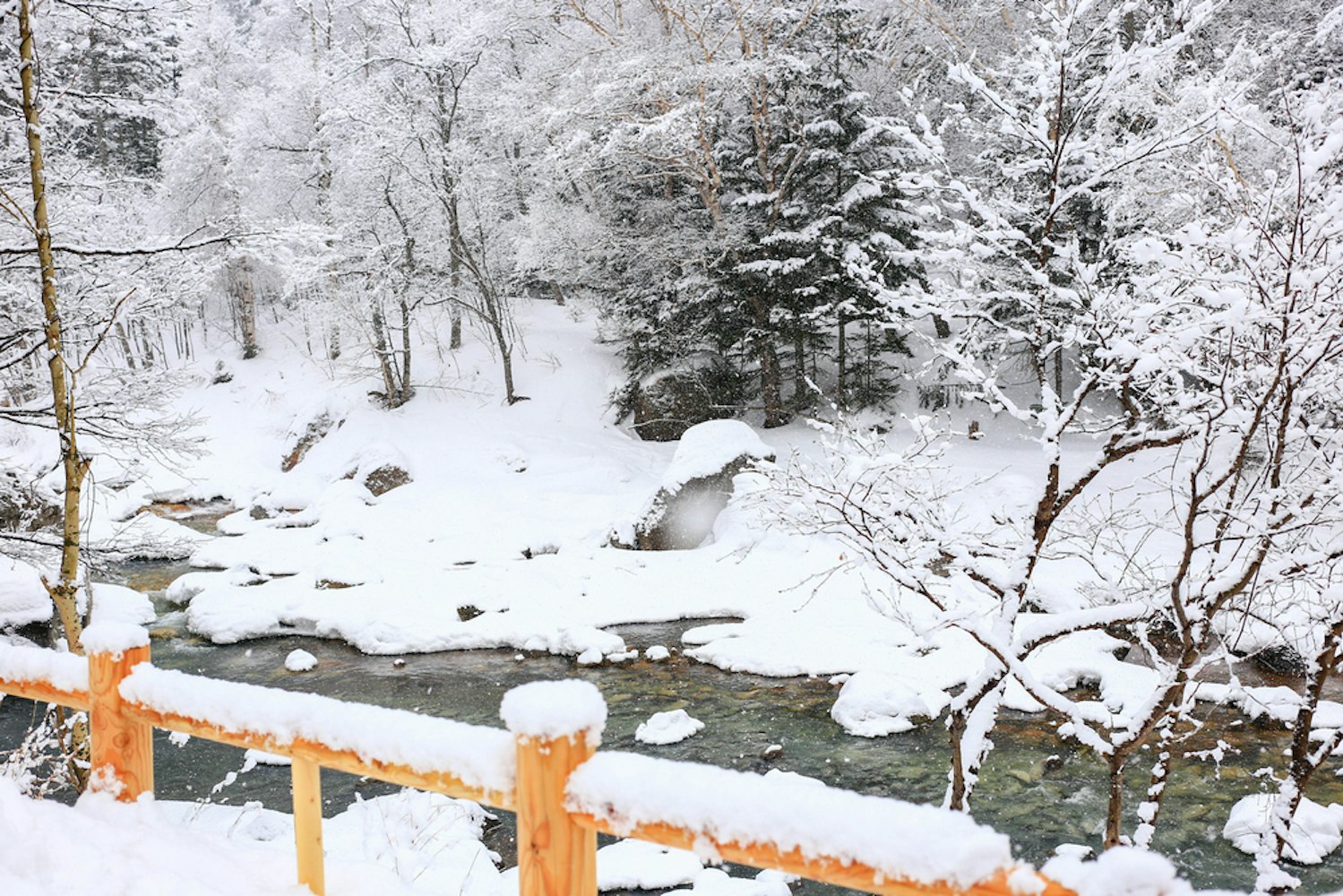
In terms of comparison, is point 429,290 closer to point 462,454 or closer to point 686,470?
point 462,454

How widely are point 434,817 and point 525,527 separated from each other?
9.73 m

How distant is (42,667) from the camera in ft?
10.9

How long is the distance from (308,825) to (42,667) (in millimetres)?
1573

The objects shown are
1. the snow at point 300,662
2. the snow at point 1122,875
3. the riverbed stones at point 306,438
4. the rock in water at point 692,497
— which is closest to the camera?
the snow at point 1122,875

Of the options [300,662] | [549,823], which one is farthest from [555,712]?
[300,662]

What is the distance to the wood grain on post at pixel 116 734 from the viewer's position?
3.06m

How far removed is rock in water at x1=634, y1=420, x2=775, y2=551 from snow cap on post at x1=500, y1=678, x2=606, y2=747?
42.0ft

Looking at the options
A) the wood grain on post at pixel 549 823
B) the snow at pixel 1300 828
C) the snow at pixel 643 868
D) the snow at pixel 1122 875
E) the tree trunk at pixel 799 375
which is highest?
the snow at pixel 1122 875

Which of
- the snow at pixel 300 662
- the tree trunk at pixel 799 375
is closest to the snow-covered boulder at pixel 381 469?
the snow at pixel 300 662

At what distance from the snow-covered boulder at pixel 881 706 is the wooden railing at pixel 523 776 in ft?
22.0

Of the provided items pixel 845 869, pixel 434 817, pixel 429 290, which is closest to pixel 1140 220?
pixel 434 817

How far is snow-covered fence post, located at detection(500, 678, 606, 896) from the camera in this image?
77.5 inches

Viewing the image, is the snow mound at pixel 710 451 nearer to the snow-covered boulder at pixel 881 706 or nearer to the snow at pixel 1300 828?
the snow-covered boulder at pixel 881 706

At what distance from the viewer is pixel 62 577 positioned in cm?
611
